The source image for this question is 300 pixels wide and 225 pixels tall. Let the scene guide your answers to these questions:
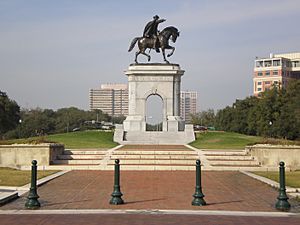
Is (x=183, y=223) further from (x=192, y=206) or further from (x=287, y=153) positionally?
(x=287, y=153)

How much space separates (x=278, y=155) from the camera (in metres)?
22.6

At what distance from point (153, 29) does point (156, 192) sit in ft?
106

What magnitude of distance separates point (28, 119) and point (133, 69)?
5727cm

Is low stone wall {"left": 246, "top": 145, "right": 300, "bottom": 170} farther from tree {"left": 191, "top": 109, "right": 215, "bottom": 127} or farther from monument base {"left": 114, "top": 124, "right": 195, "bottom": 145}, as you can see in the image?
tree {"left": 191, "top": 109, "right": 215, "bottom": 127}

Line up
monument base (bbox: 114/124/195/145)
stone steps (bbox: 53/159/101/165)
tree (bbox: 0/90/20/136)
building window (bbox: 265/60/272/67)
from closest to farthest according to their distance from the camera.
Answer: stone steps (bbox: 53/159/101/165) → monument base (bbox: 114/124/195/145) → tree (bbox: 0/90/20/136) → building window (bbox: 265/60/272/67)

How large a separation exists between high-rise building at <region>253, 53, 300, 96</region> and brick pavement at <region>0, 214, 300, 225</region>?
14838 cm

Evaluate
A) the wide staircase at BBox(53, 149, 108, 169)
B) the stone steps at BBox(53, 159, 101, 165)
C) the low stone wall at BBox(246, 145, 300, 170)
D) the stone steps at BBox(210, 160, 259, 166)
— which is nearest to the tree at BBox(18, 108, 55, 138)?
the wide staircase at BBox(53, 149, 108, 169)

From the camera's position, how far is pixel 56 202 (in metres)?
12.1

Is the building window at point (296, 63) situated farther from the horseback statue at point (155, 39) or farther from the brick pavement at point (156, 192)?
the brick pavement at point (156, 192)

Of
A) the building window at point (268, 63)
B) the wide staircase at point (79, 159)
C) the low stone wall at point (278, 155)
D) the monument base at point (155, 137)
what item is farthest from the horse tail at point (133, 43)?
the building window at point (268, 63)

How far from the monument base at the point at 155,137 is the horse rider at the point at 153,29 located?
9.05 m

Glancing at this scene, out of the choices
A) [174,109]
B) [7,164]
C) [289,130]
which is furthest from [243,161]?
[289,130]

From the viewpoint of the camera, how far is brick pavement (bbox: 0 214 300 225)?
9500 millimetres

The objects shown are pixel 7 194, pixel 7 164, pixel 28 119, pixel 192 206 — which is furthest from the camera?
pixel 28 119
